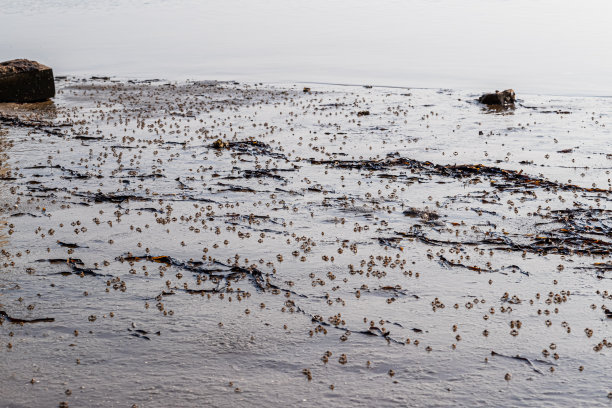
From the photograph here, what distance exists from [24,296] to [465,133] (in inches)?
663

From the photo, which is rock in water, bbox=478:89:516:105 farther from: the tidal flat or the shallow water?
the tidal flat

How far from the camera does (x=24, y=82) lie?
27875mm

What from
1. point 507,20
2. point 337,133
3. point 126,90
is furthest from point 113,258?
point 507,20

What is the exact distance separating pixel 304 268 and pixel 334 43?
4132cm

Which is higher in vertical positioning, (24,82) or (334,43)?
(334,43)

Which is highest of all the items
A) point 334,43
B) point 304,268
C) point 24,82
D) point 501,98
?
point 334,43

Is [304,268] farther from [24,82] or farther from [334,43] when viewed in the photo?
[334,43]

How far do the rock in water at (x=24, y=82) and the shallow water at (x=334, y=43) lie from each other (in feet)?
29.4

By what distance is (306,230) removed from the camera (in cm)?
1352

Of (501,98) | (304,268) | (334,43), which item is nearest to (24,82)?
(501,98)

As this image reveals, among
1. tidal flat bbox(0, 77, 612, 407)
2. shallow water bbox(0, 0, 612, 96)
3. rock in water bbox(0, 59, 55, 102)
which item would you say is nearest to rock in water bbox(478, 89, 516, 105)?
shallow water bbox(0, 0, 612, 96)

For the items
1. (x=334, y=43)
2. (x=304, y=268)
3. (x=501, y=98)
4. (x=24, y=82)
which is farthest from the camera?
(x=334, y=43)

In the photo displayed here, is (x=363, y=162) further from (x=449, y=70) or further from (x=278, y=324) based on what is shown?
(x=449, y=70)

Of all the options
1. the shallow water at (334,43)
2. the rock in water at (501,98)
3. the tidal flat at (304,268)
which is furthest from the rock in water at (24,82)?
the rock in water at (501,98)
